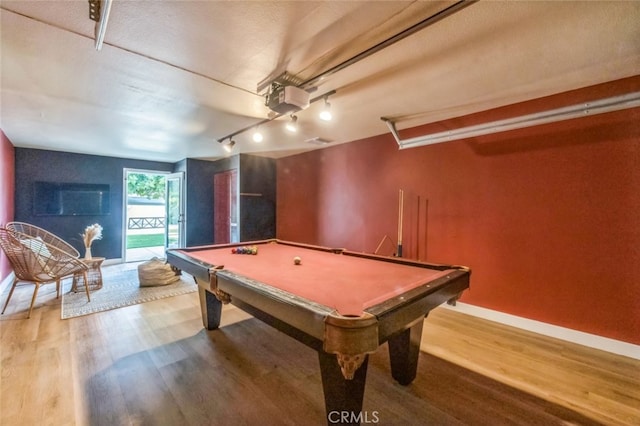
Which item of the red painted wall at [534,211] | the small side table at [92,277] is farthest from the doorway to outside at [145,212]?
the red painted wall at [534,211]

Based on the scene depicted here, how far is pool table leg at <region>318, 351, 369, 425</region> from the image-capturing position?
129 centimetres

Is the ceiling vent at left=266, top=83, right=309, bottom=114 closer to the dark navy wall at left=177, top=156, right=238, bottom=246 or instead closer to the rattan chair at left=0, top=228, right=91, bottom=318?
the rattan chair at left=0, top=228, right=91, bottom=318

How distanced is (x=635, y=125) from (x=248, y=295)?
3.40 m

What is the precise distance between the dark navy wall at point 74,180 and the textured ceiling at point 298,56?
2171 millimetres

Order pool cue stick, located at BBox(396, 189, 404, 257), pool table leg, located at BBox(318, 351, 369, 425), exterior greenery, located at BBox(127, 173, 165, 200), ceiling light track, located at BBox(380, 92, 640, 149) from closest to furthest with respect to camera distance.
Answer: pool table leg, located at BBox(318, 351, 369, 425) < ceiling light track, located at BBox(380, 92, 640, 149) < pool cue stick, located at BBox(396, 189, 404, 257) < exterior greenery, located at BBox(127, 173, 165, 200)

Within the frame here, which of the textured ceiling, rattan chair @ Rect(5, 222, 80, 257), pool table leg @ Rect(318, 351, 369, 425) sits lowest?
pool table leg @ Rect(318, 351, 369, 425)

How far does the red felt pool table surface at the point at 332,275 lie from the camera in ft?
4.81

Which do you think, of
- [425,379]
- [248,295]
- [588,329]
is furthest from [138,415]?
[588,329]

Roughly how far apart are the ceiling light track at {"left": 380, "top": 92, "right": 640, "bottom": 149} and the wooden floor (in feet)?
6.79

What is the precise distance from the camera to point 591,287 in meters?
2.48

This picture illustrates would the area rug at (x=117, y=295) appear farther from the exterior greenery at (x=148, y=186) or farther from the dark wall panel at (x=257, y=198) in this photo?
the exterior greenery at (x=148, y=186)

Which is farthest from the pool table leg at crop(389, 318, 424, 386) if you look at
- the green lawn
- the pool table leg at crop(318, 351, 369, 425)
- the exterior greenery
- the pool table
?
the exterior greenery

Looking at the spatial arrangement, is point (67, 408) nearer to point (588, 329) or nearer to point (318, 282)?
point (318, 282)

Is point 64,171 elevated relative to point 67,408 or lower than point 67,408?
elevated
